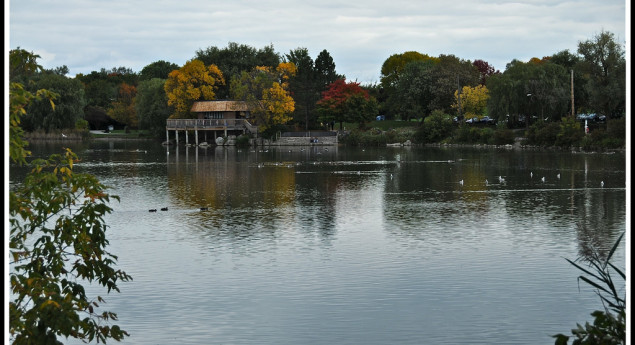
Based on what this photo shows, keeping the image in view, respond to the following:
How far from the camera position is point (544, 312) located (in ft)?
56.2

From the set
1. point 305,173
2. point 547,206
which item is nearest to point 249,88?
point 305,173

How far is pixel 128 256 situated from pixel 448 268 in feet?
30.1

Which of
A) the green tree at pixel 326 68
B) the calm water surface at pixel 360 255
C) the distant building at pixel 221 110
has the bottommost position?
the calm water surface at pixel 360 255

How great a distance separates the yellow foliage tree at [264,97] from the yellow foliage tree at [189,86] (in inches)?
186

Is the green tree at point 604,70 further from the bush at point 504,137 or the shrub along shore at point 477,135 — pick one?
the bush at point 504,137

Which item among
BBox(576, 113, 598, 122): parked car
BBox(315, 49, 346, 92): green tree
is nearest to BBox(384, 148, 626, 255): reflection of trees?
BBox(576, 113, 598, 122): parked car

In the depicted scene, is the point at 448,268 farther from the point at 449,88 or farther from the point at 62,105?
the point at 62,105

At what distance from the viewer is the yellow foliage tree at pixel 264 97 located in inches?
3583

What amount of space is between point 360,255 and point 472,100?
7200cm

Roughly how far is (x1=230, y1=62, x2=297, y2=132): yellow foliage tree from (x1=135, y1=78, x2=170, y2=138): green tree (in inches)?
529

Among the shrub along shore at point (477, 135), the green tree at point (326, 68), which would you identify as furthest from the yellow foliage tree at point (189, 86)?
the shrub along shore at point (477, 135)

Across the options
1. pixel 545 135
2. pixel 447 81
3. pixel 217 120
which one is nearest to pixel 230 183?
pixel 545 135

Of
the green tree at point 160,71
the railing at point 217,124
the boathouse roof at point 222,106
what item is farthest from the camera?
the green tree at point 160,71

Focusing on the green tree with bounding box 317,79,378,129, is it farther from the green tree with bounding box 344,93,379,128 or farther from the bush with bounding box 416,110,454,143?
the bush with bounding box 416,110,454,143
